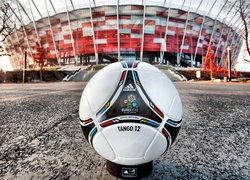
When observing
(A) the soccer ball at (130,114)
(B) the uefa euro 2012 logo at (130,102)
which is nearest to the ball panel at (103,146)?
(A) the soccer ball at (130,114)

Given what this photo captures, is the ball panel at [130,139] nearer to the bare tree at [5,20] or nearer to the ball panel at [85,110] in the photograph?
the ball panel at [85,110]

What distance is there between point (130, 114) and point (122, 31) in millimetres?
39439

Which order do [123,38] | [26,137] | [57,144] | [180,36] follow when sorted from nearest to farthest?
[57,144]
[26,137]
[123,38]
[180,36]

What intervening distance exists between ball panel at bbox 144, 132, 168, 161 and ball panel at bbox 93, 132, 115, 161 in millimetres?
235

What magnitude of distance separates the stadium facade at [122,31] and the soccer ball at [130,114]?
38234 millimetres

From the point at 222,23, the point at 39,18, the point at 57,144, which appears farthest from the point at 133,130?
the point at 222,23

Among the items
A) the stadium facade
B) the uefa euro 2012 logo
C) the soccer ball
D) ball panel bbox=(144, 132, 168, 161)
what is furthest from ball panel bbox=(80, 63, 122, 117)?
the stadium facade

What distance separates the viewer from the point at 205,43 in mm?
44656

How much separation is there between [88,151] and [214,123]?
205 cm

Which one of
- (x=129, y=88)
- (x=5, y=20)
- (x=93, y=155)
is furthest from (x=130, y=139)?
(x=5, y=20)

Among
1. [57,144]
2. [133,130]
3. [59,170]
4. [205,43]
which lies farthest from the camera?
[205,43]

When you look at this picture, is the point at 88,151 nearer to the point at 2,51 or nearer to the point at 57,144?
the point at 57,144

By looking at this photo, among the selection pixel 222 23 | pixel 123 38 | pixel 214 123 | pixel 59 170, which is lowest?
pixel 214 123

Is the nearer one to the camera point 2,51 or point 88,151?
point 88,151
